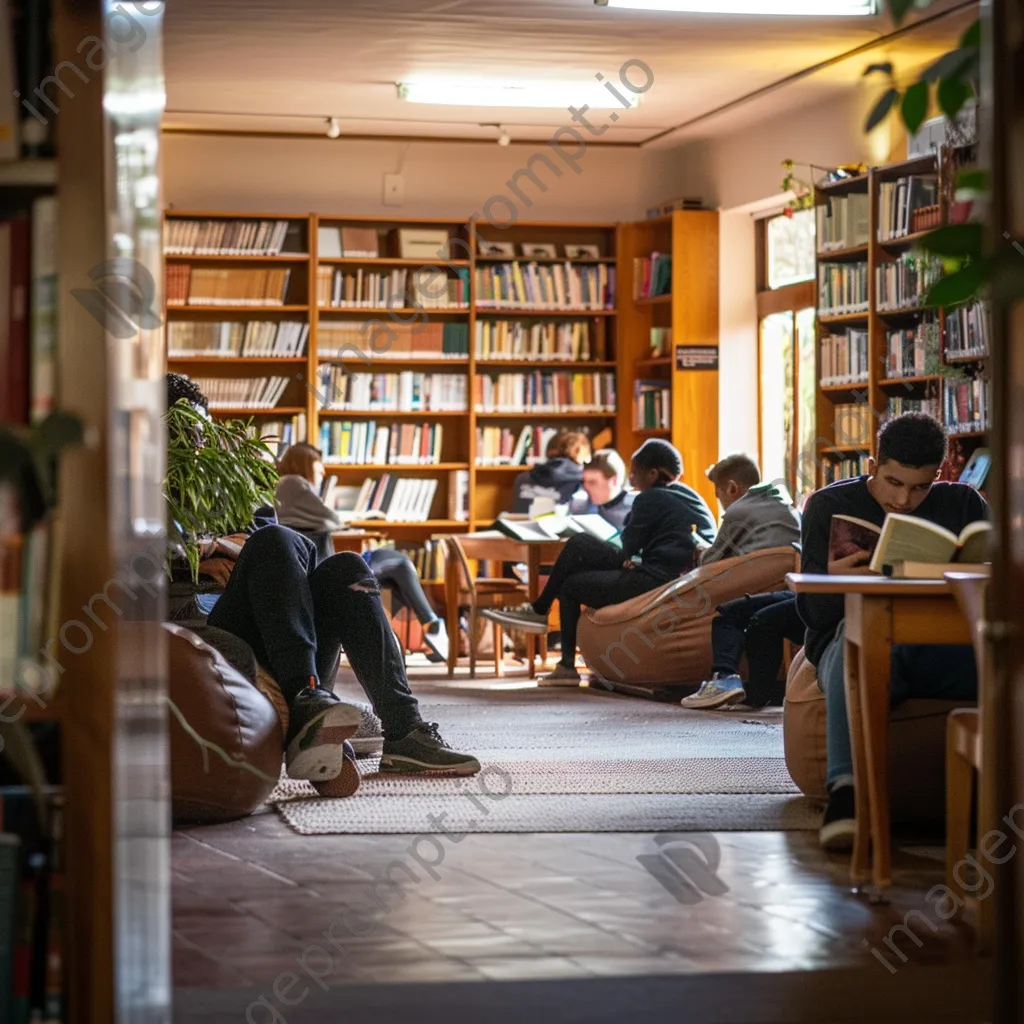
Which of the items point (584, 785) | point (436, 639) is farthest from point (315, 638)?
point (436, 639)

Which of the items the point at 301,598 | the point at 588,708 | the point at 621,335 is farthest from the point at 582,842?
the point at 621,335

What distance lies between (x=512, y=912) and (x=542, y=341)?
7393mm

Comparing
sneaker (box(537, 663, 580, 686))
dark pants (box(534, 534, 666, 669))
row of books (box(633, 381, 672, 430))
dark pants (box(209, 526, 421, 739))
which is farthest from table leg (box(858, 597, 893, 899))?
row of books (box(633, 381, 672, 430))

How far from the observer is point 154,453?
6.96ft

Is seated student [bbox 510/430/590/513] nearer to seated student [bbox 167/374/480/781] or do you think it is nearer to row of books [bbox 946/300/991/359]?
row of books [bbox 946/300/991/359]

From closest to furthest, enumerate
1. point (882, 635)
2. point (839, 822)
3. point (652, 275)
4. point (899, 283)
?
point (882, 635)
point (839, 822)
point (899, 283)
point (652, 275)

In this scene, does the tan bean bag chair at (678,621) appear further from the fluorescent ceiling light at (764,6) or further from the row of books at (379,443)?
the row of books at (379,443)

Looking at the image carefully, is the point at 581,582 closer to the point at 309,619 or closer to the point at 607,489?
the point at 607,489

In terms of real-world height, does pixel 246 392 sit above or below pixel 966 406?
above

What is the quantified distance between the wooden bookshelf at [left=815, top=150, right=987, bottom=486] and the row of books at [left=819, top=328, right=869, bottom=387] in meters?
0.03

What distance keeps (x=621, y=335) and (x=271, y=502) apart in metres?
6.34

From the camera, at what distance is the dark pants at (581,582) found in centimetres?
761

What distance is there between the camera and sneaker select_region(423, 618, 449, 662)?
29.7 ft

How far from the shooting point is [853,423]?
814 centimetres
